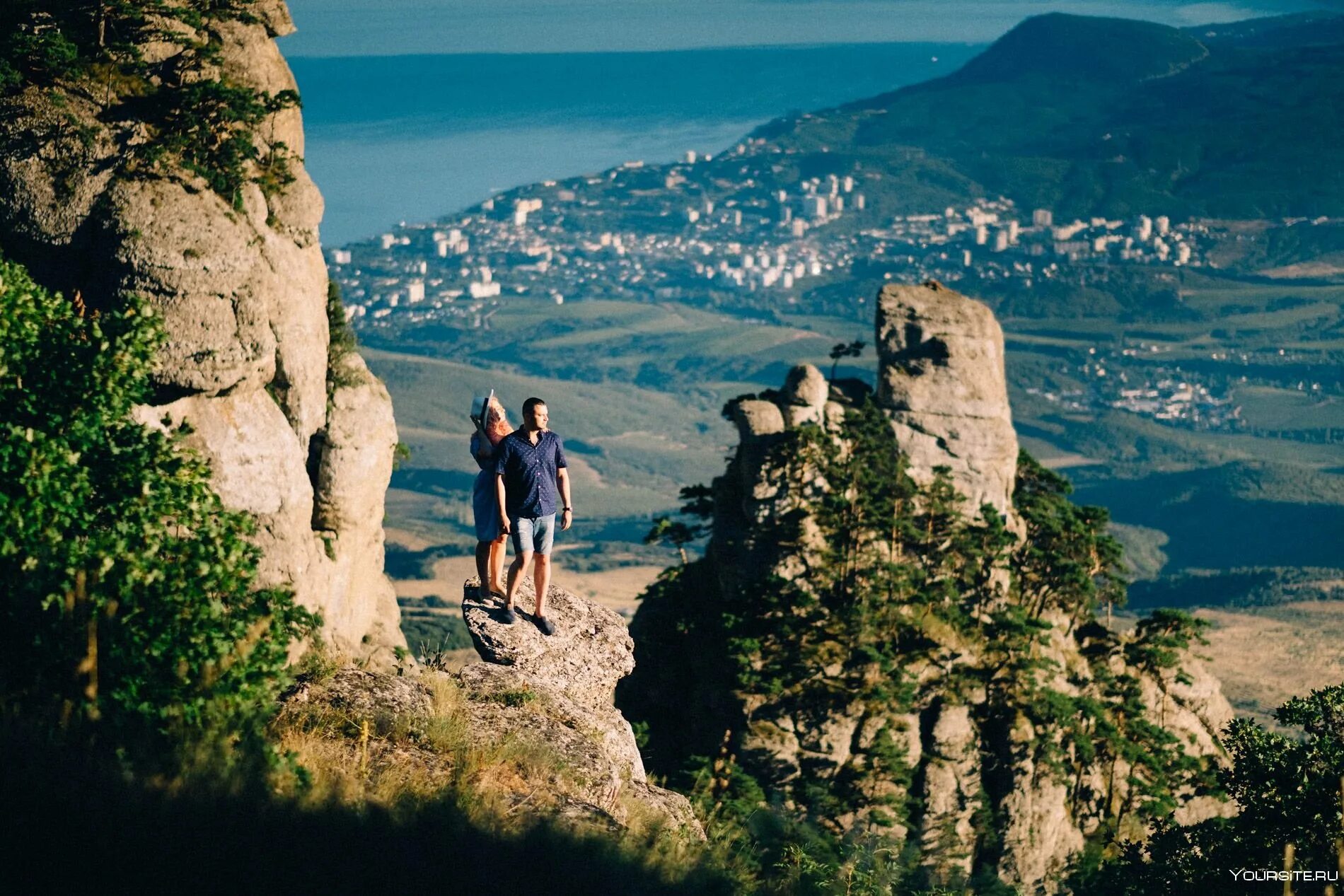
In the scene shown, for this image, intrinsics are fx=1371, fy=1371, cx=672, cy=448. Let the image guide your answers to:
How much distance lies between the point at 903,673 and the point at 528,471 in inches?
1016

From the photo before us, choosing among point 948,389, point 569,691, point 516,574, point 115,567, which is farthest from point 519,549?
point 948,389

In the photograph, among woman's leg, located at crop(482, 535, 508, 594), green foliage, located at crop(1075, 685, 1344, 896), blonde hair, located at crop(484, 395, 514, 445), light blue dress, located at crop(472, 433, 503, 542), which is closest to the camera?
light blue dress, located at crop(472, 433, 503, 542)

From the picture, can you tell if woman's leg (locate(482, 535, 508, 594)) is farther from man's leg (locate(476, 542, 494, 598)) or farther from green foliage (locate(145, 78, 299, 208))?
green foliage (locate(145, 78, 299, 208))

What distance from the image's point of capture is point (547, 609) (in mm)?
20656

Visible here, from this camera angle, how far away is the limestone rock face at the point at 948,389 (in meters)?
51.2

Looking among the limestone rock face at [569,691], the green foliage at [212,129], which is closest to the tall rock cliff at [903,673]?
the limestone rock face at [569,691]

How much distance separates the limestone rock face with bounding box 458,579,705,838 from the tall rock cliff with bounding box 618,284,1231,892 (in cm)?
1802

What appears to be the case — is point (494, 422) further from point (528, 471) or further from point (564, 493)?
point (564, 493)

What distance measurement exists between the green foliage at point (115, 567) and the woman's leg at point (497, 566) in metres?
5.05

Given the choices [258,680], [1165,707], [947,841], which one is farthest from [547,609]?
[1165,707]

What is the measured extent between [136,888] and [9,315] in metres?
7.77

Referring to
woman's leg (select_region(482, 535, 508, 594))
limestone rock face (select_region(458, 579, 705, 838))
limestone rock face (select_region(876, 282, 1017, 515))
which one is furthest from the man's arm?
limestone rock face (select_region(876, 282, 1017, 515))

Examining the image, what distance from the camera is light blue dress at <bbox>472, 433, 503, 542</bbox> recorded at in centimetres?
1822

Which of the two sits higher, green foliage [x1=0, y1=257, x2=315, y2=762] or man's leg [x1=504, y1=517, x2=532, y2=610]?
green foliage [x1=0, y1=257, x2=315, y2=762]
